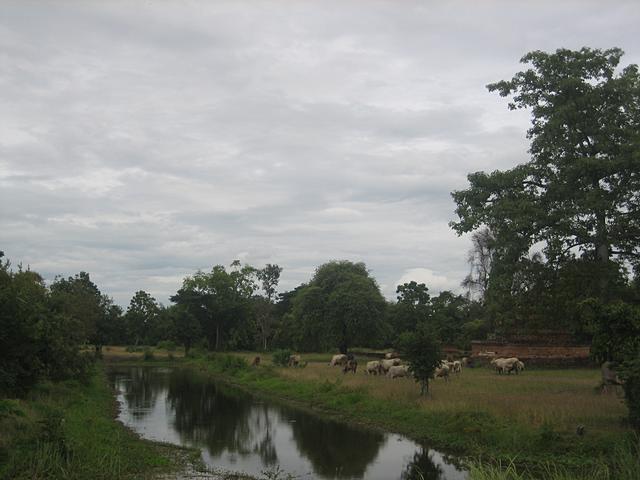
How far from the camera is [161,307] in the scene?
98.4 metres

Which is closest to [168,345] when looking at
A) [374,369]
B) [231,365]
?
[231,365]

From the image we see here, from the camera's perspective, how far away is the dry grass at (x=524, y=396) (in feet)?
61.6

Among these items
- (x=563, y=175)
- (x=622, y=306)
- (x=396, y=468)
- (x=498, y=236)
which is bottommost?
(x=396, y=468)

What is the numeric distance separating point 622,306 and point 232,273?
76.5 meters

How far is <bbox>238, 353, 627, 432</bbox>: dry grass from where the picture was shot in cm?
1877

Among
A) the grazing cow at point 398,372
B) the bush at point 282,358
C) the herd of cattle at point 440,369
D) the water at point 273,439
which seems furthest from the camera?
the bush at point 282,358

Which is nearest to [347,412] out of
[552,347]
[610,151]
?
[610,151]

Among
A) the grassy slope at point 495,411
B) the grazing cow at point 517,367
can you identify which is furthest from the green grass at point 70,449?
the grazing cow at point 517,367

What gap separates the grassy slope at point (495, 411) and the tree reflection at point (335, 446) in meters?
1.38

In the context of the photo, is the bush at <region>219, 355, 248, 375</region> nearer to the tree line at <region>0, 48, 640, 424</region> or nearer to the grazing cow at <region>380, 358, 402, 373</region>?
the grazing cow at <region>380, 358, 402, 373</region>

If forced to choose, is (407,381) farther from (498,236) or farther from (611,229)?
(611,229)

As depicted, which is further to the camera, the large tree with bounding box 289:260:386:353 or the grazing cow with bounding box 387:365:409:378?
the large tree with bounding box 289:260:386:353

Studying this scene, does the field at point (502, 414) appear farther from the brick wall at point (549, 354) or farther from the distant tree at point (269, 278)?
the distant tree at point (269, 278)

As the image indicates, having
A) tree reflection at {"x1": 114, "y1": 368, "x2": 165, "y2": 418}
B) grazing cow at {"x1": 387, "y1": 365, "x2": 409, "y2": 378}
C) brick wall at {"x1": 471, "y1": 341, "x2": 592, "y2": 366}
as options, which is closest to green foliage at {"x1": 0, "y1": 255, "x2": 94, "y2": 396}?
tree reflection at {"x1": 114, "y1": 368, "x2": 165, "y2": 418}
